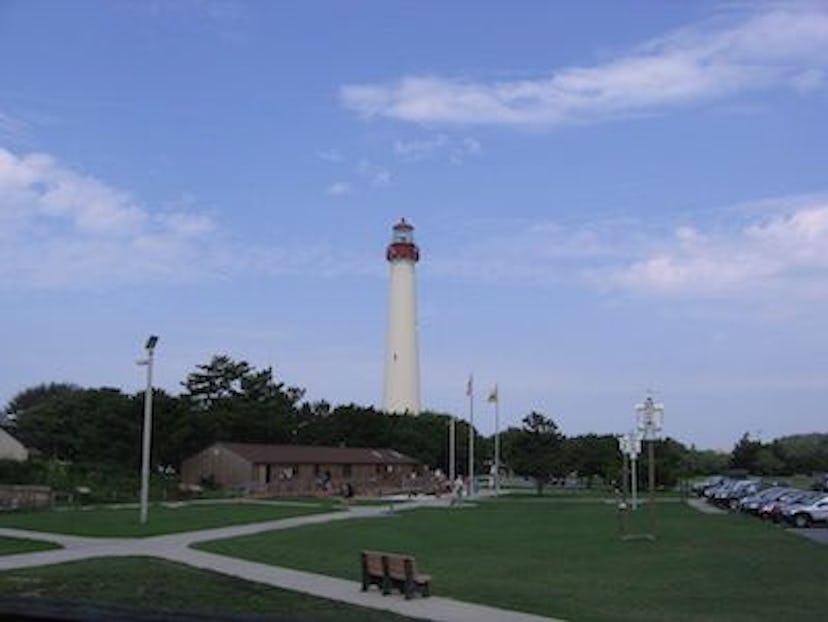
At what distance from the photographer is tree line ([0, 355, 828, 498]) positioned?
86.7 m

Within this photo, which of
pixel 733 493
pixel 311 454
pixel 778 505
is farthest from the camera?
pixel 311 454

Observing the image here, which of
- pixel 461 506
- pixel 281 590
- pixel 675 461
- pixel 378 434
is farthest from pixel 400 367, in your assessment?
pixel 281 590

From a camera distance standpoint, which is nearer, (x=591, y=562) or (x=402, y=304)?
(x=591, y=562)

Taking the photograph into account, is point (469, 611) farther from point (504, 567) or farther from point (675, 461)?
point (675, 461)

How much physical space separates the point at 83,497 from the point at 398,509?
54.7ft

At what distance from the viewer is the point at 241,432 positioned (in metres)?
99.8

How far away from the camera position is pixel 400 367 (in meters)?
117

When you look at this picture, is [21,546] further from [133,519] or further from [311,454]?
[311,454]

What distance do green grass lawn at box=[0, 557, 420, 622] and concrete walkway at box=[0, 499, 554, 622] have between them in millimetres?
574

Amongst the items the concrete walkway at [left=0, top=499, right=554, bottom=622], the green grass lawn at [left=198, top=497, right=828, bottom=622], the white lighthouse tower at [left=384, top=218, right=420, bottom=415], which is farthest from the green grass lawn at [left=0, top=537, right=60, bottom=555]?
the white lighthouse tower at [left=384, top=218, right=420, bottom=415]

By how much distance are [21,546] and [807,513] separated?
32780mm

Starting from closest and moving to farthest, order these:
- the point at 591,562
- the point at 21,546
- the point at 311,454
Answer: the point at 591,562, the point at 21,546, the point at 311,454

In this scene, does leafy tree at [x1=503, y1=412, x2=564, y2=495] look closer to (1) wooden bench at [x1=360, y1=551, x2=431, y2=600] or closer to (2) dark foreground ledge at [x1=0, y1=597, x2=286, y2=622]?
(1) wooden bench at [x1=360, y1=551, x2=431, y2=600]

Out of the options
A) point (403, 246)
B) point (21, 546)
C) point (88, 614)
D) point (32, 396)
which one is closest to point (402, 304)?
point (403, 246)
